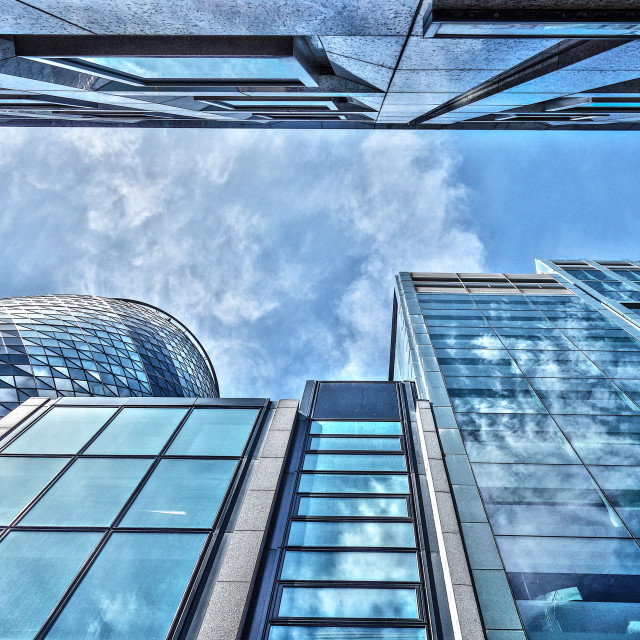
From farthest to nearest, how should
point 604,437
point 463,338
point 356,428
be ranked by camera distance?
point 463,338 → point 604,437 → point 356,428

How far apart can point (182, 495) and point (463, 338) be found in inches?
659

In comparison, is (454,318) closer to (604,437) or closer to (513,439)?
(513,439)

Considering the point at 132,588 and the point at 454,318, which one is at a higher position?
the point at 454,318

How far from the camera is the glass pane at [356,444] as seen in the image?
11656mm

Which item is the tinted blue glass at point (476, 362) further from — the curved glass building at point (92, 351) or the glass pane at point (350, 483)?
the curved glass building at point (92, 351)

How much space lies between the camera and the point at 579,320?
2277cm

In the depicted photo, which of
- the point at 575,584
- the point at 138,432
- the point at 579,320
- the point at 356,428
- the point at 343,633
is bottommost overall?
the point at 575,584

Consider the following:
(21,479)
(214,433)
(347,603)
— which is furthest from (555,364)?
(21,479)

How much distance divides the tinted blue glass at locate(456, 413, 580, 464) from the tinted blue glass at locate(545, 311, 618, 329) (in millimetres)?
10163

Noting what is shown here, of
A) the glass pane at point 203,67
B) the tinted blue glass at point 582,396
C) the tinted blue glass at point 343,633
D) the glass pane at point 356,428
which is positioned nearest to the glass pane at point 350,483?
the glass pane at point 356,428

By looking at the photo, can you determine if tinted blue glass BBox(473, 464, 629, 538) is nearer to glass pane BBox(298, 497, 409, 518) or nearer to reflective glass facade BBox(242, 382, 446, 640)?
reflective glass facade BBox(242, 382, 446, 640)

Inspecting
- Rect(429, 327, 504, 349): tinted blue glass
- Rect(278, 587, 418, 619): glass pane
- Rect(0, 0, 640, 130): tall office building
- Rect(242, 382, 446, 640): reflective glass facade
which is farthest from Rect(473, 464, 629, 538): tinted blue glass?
Rect(0, 0, 640, 130): tall office building

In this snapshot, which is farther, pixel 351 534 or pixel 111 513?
pixel 111 513

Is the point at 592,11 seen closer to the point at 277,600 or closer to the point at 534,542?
the point at 277,600
